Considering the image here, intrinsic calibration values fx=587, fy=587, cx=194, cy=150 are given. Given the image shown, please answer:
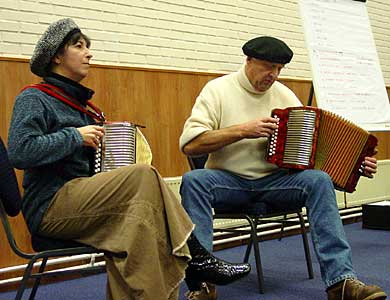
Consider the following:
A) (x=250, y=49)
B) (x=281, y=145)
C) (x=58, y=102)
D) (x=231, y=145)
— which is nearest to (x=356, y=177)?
(x=281, y=145)

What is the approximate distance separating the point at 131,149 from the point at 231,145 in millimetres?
752

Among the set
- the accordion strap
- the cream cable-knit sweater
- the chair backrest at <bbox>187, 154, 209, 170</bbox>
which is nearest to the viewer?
the accordion strap

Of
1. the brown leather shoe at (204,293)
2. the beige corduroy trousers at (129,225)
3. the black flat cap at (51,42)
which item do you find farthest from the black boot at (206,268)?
the black flat cap at (51,42)

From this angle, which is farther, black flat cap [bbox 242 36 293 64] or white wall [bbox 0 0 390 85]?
white wall [bbox 0 0 390 85]

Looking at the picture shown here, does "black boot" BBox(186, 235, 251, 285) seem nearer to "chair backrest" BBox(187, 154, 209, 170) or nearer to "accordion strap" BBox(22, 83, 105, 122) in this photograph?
"accordion strap" BBox(22, 83, 105, 122)

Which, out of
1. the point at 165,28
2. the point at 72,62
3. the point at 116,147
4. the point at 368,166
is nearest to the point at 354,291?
the point at 368,166

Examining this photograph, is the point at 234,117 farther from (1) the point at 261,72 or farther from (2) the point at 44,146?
(2) the point at 44,146

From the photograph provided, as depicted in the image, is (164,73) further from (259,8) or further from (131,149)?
(131,149)

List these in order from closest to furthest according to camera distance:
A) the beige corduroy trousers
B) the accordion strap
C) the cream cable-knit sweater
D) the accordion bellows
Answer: the beige corduroy trousers
the accordion strap
the accordion bellows
the cream cable-knit sweater

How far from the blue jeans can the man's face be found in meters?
0.43

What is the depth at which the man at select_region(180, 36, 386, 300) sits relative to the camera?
2.39 meters

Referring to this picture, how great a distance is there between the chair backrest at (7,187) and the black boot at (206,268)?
0.62 m

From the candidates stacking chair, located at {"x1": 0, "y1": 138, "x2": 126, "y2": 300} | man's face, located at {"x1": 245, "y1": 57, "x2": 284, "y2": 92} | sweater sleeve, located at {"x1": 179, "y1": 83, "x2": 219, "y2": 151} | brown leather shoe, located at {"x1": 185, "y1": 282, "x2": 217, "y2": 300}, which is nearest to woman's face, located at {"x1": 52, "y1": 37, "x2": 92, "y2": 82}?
stacking chair, located at {"x1": 0, "y1": 138, "x2": 126, "y2": 300}

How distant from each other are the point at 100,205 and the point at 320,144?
116 cm
